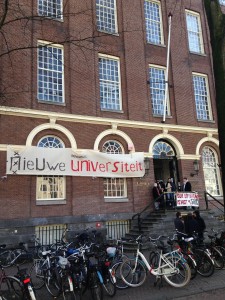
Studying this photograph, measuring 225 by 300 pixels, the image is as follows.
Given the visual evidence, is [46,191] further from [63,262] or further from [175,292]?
[175,292]

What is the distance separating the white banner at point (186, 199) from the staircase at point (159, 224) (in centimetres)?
46

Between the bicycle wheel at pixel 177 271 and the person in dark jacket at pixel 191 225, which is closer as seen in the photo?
the bicycle wheel at pixel 177 271

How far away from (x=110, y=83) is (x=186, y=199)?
310 inches

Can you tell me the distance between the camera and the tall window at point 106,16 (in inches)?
Answer: 755

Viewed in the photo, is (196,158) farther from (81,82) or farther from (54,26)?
(54,26)

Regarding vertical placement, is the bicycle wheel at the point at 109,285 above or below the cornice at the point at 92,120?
below

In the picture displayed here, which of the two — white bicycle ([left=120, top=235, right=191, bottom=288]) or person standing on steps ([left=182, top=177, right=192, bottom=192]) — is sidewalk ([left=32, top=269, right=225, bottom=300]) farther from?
person standing on steps ([left=182, top=177, right=192, bottom=192])

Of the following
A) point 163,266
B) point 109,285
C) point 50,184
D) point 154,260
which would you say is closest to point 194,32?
point 50,184

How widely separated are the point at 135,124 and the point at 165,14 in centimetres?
870

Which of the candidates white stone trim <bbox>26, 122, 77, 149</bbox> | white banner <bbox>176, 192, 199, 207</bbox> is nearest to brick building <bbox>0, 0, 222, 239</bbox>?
white stone trim <bbox>26, 122, 77, 149</bbox>

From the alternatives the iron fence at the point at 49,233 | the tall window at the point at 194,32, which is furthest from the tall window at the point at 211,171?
the iron fence at the point at 49,233

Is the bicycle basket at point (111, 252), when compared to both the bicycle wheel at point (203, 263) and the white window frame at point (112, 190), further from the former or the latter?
the white window frame at point (112, 190)

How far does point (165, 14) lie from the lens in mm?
21547

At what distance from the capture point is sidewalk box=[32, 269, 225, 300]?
25.5 feet
